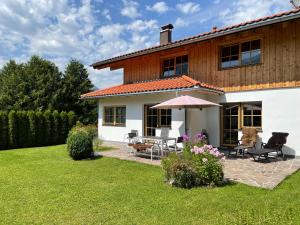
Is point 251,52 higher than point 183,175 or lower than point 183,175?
higher

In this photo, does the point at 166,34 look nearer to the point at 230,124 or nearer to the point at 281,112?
the point at 230,124

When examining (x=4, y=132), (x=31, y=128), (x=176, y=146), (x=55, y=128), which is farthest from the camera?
(x=55, y=128)

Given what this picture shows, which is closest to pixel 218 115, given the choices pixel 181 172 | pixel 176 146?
pixel 176 146

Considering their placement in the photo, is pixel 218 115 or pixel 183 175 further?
pixel 218 115

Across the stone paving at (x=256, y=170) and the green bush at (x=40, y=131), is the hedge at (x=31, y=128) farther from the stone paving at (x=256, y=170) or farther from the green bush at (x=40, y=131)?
the stone paving at (x=256, y=170)

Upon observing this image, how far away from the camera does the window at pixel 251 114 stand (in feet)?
37.3

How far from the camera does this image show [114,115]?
1645 centimetres

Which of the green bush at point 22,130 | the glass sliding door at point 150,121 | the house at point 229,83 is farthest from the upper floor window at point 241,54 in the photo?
the green bush at point 22,130

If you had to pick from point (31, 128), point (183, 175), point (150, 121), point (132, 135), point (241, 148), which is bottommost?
point (183, 175)

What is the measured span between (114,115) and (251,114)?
8329 mm

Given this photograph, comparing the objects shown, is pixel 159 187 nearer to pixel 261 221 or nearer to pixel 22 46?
pixel 261 221

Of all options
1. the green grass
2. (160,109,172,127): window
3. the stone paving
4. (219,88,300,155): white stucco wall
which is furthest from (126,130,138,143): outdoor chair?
(219,88,300,155): white stucco wall

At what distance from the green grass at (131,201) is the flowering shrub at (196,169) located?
0.95 feet

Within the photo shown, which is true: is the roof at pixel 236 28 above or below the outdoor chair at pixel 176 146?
above
